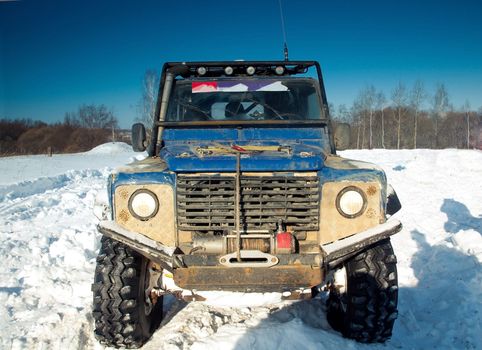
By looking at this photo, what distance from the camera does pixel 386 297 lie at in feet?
10.3

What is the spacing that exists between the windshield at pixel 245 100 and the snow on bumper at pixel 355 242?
158 centimetres

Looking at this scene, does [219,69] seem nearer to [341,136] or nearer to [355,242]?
[341,136]

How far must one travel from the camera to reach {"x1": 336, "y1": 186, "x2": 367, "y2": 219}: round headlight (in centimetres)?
306

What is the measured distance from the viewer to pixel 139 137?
173 inches

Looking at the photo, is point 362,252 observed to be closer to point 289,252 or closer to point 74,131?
point 289,252

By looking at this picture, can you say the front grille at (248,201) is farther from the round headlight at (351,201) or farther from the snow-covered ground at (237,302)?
the snow-covered ground at (237,302)

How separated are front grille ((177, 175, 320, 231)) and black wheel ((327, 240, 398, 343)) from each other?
1.74 ft

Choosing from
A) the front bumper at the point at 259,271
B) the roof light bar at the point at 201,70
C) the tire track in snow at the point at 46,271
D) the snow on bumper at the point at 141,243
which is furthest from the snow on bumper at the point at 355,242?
the roof light bar at the point at 201,70

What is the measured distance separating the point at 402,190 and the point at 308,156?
8.58 m

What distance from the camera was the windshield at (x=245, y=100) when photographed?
14.1 feet

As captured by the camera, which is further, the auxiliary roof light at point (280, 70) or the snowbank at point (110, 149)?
the snowbank at point (110, 149)

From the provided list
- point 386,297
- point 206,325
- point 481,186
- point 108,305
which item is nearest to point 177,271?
point 108,305

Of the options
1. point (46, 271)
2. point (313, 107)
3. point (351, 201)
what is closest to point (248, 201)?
point (351, 201)

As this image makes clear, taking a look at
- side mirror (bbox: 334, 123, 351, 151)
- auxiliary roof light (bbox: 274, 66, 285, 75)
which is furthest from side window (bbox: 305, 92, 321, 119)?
auxiliary roof light (bbox: 274, 66, 285, 75)
